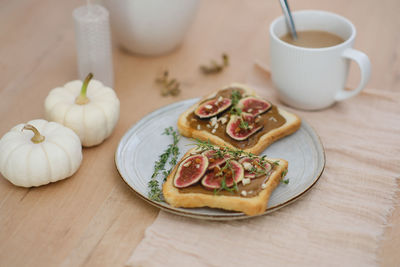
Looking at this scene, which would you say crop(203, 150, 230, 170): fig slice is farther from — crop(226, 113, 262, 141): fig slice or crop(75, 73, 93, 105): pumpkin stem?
crop(75, 73, 93, 105): pumpkin stem

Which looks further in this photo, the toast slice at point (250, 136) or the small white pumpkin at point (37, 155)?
the toast slice at point (250, 136)

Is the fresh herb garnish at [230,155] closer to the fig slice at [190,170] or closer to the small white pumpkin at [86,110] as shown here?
the fig slice at [190,170]

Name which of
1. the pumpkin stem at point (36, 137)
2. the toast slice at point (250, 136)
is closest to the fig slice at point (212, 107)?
the toast slice at point (250, 136)

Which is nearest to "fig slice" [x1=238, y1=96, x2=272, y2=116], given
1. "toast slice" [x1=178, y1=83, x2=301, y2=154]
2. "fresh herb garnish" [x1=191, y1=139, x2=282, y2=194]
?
"toast slice" [x1=178, y1=83, x2=301, y2=154]

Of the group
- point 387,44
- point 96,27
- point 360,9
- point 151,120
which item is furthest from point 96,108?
point 360,9

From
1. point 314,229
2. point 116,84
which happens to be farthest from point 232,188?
point 116,84

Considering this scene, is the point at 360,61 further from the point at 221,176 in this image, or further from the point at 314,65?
the point at 221,176

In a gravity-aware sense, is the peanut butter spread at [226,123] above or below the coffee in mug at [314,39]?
below
